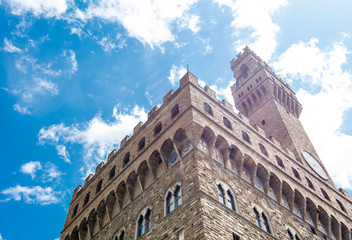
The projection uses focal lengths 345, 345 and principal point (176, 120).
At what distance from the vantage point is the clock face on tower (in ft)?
71.3

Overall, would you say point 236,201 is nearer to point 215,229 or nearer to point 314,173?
point 215,229

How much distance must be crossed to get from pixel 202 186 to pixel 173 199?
1469 millimetres

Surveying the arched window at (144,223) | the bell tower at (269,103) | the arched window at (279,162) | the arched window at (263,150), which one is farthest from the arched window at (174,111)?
the bell tower at (269,103)

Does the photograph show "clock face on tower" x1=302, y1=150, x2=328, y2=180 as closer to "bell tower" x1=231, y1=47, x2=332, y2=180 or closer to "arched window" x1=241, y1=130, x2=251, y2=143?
"bell tower" x1=231, y1=47, x2=332, y2=180

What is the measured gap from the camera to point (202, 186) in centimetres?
1228

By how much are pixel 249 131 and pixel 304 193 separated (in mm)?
4165

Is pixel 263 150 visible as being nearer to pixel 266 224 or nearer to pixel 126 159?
pixel 266 224

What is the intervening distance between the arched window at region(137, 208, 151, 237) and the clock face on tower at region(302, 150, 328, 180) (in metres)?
12.1

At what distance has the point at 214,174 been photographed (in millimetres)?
13508

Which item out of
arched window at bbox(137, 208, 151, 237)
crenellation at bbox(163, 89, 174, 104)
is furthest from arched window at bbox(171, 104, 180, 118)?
arched window at bbox(137, 208, 151, 237)

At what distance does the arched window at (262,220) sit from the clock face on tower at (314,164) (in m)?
8.79

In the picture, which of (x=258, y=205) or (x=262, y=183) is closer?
(x=258, y=205)

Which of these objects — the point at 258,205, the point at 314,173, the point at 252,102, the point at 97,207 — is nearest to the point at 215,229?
the point at 258,205

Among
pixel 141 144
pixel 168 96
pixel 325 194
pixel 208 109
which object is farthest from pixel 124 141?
pixel 325 194
